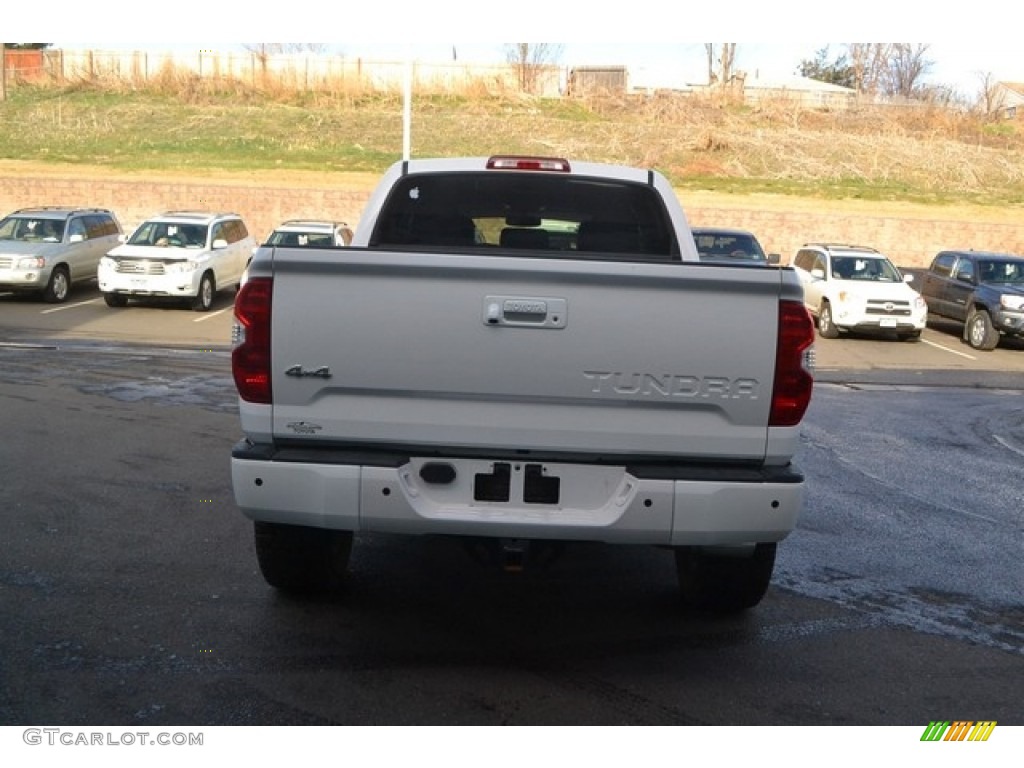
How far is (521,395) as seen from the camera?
191 inches

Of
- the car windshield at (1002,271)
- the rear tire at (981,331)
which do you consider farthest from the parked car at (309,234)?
the car windshield at (1002,271)

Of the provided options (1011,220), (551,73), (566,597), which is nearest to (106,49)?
(551,73)

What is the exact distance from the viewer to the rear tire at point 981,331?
21.8m

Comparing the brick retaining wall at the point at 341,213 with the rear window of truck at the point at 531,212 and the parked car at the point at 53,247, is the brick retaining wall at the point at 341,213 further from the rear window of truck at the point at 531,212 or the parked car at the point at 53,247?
the rear window of truck at the point at 531,212

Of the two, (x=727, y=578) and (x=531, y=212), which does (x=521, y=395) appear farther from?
(x=531, y=212)

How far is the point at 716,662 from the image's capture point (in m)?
5.43

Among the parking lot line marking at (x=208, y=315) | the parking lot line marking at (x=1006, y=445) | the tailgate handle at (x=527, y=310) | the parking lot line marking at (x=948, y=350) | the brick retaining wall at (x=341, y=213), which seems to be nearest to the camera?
the tailgate handle at (x=527, y=310)

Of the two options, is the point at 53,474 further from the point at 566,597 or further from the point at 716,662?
the point at 716,662

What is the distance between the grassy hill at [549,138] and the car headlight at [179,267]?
61.8 feet

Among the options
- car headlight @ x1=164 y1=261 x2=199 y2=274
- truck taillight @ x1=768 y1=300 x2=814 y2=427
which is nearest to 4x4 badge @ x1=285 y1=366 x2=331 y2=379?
truck taillight @ x1=768 y1=300 x2=814 y2=427

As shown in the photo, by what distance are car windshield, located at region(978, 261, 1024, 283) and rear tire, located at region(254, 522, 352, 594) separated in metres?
19.8

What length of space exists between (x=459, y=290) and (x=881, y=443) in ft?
26.5

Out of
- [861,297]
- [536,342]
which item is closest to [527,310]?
[536,342]

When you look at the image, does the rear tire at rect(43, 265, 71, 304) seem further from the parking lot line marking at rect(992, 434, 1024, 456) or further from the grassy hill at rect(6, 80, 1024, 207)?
the grassy hill at rect(6, 80, 1024, 207)
